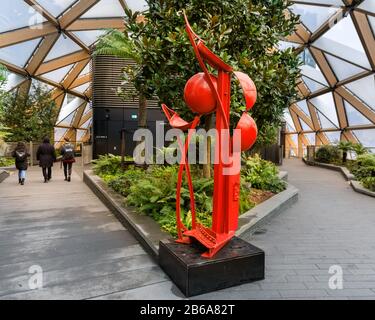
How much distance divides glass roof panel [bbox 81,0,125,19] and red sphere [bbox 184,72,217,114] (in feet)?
50.5

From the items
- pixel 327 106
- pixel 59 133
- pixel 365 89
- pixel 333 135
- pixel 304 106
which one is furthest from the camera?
pixel 59 133

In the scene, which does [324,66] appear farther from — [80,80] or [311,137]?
[80,80]

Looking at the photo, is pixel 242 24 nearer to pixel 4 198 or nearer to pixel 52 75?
pixel 4 198

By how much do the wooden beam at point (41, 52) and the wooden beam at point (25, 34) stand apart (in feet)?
2.95

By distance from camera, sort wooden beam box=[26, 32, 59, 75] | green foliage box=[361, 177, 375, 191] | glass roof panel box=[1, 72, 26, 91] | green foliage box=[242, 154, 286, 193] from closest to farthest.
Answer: green foliage box=[242, 154, 286, 193] → green foliage box=[361, 177, 375, 191] → wooden beam box=[26, 32, 59, 75] → glass roof panel box=[1, 72, 26, 91]

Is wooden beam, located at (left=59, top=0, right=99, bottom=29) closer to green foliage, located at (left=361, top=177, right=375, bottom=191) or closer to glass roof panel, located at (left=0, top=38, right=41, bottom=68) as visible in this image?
→ glass roof panel, located at (left=0, top=38, right=41, bottom=68)

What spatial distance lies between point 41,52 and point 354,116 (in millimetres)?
21493

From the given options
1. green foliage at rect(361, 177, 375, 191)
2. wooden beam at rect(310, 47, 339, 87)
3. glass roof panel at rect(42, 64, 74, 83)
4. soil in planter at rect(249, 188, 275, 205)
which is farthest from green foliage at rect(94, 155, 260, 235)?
glass roof panel at rect(42, 64, 74, 83)

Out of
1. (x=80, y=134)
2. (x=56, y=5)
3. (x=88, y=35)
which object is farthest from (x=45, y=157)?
(x=80, y=134)

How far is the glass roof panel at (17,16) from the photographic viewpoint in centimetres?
1415

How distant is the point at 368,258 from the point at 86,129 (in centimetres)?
3616

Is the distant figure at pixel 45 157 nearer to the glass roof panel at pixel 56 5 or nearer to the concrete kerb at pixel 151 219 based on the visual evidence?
the concrete kerb at pixel 151 219

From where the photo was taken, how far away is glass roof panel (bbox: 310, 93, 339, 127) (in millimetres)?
25141

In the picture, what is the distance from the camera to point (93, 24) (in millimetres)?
18062
